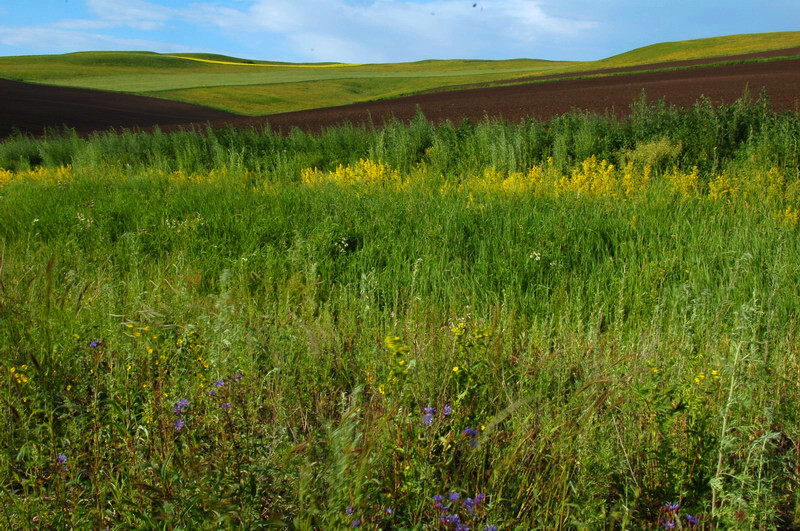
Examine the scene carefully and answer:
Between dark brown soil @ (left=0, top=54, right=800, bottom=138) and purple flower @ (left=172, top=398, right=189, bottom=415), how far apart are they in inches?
527

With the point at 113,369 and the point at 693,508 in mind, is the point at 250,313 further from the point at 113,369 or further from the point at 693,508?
the point at 693,508

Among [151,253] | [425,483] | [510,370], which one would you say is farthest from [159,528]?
[151,253]

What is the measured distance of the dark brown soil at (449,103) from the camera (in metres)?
21.6

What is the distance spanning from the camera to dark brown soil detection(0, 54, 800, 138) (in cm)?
2158

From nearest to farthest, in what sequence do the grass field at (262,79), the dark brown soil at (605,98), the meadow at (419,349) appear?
the meadow at (419,349)
the dark brown soil at (605,98)
the grass field at (262,79)

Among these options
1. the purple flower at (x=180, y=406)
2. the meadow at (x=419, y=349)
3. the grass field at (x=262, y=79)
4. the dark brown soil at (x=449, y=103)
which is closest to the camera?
the meadow at (x=419, y=349)

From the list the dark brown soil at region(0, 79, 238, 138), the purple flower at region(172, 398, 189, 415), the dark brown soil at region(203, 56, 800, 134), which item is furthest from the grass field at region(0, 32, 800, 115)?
the purple flower at region(172, 398, 189, 415)

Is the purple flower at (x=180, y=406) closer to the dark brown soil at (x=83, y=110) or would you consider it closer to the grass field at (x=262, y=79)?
the dark brown soil at (x=83, y=110)

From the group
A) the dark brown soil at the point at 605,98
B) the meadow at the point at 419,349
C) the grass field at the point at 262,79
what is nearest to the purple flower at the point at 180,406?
the meadow at the point at 419,349

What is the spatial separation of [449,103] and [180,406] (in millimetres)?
28777

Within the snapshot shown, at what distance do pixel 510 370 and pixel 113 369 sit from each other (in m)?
2.05

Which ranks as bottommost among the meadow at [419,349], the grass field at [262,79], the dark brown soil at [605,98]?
the meadow at [419,349]

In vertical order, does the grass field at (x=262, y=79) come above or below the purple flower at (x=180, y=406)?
above

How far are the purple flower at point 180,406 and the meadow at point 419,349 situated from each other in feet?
0.11
